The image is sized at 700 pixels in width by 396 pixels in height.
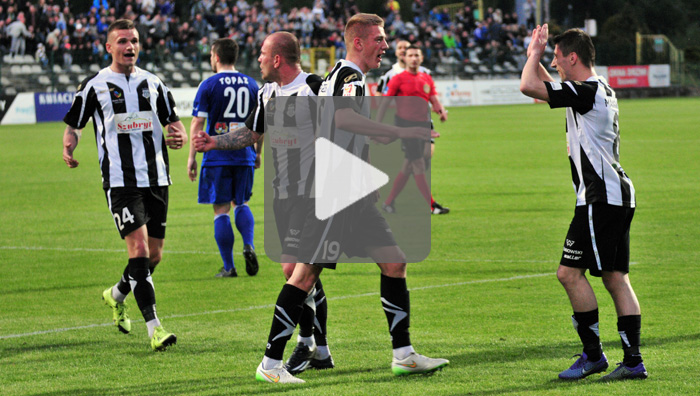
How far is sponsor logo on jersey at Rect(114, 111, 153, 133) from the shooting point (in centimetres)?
687

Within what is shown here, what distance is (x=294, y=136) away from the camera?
5520mm

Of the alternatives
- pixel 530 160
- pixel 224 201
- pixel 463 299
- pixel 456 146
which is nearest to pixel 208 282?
pixel 224 201

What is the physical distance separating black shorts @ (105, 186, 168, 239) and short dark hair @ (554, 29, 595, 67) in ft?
9.68

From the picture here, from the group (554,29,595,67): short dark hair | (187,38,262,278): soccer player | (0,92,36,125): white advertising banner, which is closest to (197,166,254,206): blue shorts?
(187,38,262,278): soccer player

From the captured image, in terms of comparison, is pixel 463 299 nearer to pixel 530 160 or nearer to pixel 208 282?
pixel 208 282

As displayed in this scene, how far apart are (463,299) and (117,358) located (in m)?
2.88

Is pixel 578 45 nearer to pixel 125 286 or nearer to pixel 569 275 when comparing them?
pixel 569 275

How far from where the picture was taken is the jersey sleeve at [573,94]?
5.30 metres

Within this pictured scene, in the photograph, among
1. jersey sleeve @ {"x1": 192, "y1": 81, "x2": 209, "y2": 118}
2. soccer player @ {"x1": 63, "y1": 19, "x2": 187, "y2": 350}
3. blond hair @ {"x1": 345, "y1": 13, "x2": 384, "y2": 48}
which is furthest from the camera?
jersey sleeve @ {"x1": 192, "y1": 81, "x2": 209, "y2": 118}

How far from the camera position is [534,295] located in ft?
26.3

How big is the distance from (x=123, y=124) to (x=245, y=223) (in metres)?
2.89

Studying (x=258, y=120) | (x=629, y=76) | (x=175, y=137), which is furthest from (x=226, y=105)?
(x=629, y=76)

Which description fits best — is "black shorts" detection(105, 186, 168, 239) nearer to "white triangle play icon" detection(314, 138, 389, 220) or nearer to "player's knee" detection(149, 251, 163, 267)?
"player's knee" detection(149, 251, 163, 267)

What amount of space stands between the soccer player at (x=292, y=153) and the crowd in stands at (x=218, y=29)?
3158 centimetres
